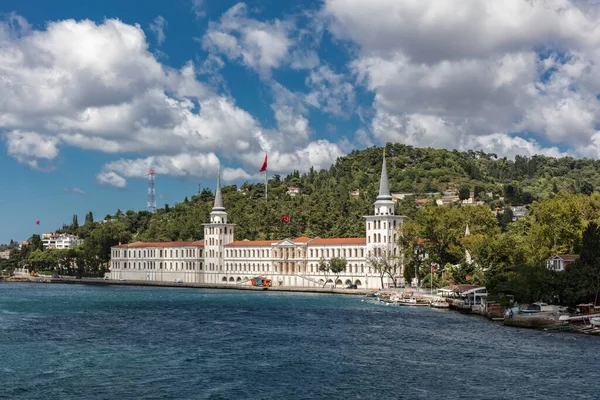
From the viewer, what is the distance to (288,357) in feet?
159

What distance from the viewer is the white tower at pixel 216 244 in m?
143

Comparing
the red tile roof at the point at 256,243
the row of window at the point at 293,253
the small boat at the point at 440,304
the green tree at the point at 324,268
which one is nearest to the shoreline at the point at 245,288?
the small boat at the point at 440,304

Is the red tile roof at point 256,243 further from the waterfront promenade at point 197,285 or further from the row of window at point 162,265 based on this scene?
the row of window at point 162,265

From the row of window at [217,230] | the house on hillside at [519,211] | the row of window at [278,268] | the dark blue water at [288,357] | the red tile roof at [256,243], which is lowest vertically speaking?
the dark blue water at [288,357]

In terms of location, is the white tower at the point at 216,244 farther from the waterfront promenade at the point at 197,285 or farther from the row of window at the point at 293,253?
the waterfront promenade at the point at 197,285

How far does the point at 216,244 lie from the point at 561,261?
8285cm

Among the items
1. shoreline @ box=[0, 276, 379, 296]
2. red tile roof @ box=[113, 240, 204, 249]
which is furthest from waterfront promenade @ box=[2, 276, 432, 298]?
red tile roof @ box=[113, 240, 204, 249]

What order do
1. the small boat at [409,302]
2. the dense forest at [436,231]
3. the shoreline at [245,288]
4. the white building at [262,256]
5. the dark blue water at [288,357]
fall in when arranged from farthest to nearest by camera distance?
the white building at [262,256], the small boat at [409,302], the dense forest at [436,231], the shoreline at [245,288], the dark blue water at [288,357]

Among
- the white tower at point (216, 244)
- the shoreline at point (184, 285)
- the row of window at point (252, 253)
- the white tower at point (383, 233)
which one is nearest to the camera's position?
the shoreline at point (184, 285)

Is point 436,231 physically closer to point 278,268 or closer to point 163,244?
point 278,268

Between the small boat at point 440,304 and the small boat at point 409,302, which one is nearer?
the small boat at point 440,304

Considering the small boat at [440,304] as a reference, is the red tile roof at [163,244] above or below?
above

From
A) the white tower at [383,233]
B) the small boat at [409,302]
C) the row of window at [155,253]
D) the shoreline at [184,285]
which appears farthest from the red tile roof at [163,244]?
the small boat at [409,302]

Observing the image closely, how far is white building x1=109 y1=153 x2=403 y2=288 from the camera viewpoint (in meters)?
117
